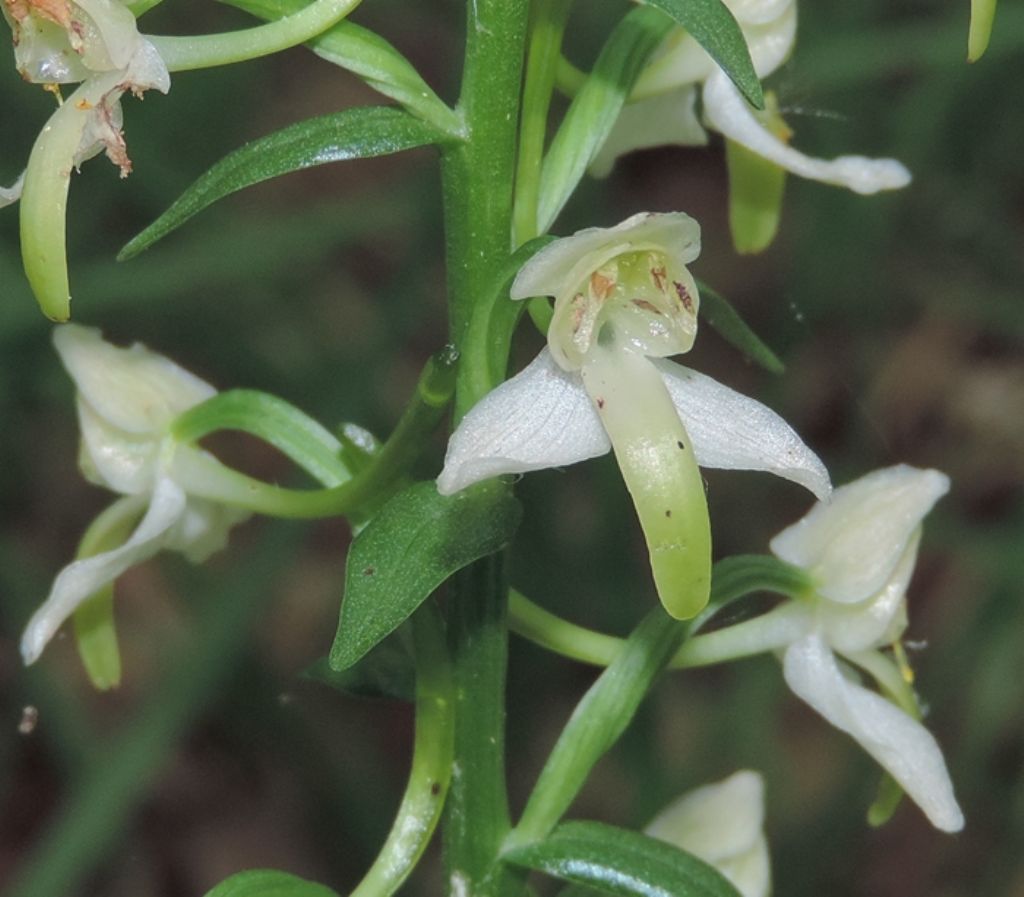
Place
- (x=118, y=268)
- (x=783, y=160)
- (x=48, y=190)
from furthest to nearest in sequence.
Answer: (x=118, y=268) → (x=783, y=160) → (x=48, y=190)

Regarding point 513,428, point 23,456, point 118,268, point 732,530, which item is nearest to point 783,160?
point 513,428

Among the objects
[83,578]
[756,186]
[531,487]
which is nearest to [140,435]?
[83,578]

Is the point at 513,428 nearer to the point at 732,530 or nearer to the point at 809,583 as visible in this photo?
the point at 809,583

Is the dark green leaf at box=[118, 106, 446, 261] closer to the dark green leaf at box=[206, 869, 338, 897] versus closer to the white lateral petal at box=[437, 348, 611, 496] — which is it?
the white lateral petal at box=[437, 348, 611, 496]

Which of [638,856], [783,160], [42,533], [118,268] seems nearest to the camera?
[638,856]

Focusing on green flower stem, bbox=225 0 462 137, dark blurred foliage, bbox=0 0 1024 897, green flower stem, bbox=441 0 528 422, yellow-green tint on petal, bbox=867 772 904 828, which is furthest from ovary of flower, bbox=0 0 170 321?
dark blurred foliage, bbox=0 0 1024 897

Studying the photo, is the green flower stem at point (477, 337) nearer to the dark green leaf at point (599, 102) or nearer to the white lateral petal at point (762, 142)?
the dark green leaf at point (599, 102)
